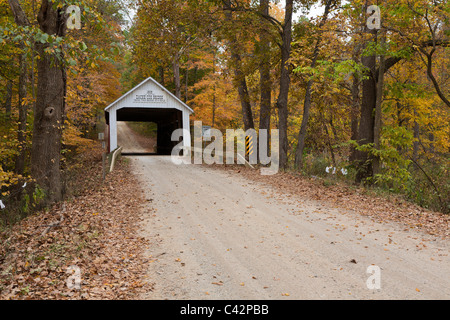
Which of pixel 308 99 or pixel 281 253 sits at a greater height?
pixel 308 99

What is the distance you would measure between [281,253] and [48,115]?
692 cm

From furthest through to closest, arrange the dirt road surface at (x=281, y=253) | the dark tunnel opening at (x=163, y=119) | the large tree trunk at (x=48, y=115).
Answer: the dark tunnel opening at (x=163, y=119) < the large tree trunk at (x=48, y=115) < the dirt road surface at (x=281, y=253)

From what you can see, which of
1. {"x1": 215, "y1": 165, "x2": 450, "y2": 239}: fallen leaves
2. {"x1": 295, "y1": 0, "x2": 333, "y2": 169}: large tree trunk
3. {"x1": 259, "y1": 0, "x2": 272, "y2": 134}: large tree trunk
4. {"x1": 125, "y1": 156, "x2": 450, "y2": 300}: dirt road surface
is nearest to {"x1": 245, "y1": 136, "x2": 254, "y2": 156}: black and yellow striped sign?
{"x1": 259, "y1": 0, "x2": 272, "y2": 134}: large tree trunk

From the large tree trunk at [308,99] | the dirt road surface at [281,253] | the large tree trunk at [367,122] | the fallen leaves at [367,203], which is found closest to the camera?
the dirt road surface at [281,253]

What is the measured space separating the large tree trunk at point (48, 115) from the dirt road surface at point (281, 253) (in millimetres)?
2915

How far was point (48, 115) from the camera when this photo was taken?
9117 millimetres

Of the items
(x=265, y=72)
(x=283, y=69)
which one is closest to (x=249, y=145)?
(x=265, y=72)

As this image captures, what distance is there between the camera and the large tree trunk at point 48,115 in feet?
29.7

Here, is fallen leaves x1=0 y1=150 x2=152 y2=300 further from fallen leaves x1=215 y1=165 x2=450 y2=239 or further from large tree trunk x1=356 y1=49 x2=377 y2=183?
large tree trunk x1=356 y1=49 x2=377 y2=183

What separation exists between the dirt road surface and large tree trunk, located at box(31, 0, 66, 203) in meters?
2.91

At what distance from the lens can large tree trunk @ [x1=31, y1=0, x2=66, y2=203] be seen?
9045mm

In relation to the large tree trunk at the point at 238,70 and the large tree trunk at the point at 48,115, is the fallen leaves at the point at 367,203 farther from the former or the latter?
the large tree trunk at the point at 48,115

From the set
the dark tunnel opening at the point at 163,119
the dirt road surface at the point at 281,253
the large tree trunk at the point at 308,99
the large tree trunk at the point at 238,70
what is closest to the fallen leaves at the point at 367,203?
the dirt road surface at the point at 281,253

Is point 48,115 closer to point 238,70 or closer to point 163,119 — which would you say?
point 238,70
